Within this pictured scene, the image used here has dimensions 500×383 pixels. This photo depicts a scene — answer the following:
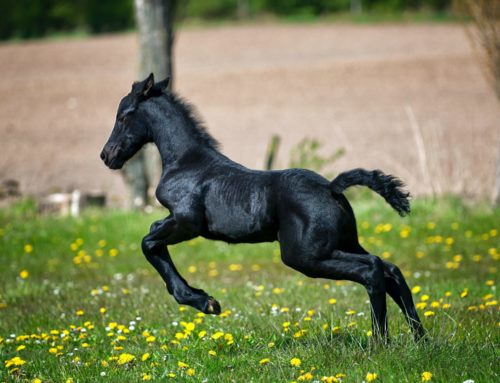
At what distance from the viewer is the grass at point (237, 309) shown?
511 cm

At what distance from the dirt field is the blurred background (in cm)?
6

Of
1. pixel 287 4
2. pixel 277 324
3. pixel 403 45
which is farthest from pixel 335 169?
pixel 287 4

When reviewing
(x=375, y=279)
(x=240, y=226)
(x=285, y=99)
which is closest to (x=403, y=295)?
(x=375, y=279)

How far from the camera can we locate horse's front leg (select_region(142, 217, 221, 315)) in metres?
5.31

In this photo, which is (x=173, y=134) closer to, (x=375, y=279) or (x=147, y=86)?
(x=147, y=86)

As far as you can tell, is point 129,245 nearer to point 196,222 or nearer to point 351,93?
point 196,222

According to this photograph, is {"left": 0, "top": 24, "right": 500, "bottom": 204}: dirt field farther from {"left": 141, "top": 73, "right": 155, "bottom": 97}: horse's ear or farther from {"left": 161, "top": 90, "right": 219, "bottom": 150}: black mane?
{"left": 141, "top": 73, "right": 155, "bottom": 97}: horse's ear

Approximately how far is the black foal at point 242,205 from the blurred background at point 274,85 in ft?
26.5

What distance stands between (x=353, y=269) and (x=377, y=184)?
0.53 metres

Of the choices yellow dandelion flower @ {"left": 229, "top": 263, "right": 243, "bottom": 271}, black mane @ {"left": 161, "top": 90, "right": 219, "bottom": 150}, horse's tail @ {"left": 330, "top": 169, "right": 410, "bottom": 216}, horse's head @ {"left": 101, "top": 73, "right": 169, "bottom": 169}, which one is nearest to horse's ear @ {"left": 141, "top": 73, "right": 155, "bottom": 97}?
horse's head @ {"left": 101, "top": 73, "right": 169, "bottom": 169}

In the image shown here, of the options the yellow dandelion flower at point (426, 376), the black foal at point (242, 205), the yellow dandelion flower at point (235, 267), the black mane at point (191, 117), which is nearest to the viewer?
the yellow dandelion flower at point (426, 376)

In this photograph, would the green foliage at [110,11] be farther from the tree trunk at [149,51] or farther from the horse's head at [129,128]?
the horse's head at [129,128]

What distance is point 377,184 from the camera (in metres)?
5.07

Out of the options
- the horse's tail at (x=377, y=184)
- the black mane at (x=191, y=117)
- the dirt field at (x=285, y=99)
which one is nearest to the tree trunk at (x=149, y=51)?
the dirt field at (x=285, y=99)
